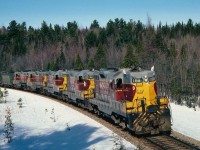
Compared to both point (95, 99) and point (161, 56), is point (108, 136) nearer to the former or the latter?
point (95, 99)

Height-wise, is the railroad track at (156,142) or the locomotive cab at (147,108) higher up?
the locomotive cab at (147,108)

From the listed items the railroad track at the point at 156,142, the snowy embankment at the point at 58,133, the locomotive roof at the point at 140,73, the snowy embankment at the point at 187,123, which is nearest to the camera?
the railroad track at the point at 156,142

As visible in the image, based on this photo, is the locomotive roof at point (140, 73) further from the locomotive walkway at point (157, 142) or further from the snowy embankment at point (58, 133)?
the snowy embankment at point (58, 133)

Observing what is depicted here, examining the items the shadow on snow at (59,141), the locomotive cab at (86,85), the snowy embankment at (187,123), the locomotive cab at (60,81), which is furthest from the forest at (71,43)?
the shadow on snow at (59,141)

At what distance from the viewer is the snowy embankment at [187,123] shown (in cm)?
2041

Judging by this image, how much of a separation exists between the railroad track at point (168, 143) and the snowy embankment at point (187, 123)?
1.98 metres

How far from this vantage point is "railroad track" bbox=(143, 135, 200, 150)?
619 inches

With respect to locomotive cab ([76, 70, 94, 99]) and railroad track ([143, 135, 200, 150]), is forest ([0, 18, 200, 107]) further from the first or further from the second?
railroad track ([143, 135, 200, 150])

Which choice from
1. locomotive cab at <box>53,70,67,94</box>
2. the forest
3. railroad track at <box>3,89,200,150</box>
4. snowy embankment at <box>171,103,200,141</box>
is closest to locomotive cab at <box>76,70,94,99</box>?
locomotive cab at <box>53,70,67,94</box>

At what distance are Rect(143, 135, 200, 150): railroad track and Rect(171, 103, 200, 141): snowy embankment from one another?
1983mm

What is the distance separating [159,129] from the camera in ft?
60.8

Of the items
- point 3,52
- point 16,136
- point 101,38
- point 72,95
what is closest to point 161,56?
point 72,95

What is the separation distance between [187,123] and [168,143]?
742cm

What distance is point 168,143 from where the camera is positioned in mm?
16812
